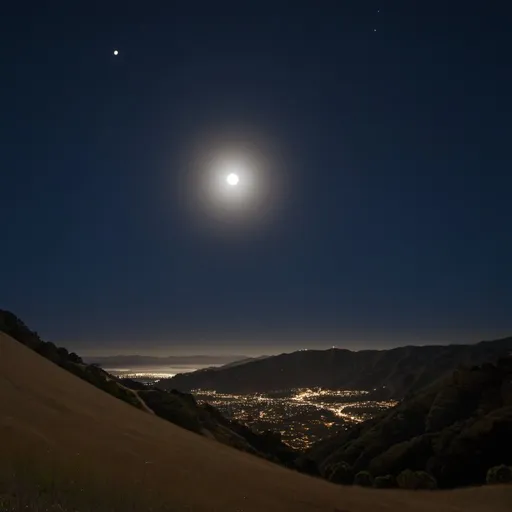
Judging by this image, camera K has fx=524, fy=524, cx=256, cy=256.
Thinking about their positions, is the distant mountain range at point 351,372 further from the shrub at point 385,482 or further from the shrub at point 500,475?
the shrub at point 500,475

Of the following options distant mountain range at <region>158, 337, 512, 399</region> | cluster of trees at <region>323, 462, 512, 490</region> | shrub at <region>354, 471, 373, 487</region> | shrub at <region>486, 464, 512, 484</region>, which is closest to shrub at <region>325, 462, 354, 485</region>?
cluster of trees at <region>323, 462, 512, 490</region>

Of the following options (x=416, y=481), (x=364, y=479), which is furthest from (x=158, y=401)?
(x=416, y=481)

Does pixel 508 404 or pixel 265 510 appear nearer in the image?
pixel 265 510

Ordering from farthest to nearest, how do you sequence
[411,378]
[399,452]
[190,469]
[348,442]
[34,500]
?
[411,378], [348,442], [399,452], [190,469], [34,500]

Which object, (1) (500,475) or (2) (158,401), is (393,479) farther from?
(2) (158,401)

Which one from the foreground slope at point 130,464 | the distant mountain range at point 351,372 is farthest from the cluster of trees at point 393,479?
the distant mountain range at point 351,372

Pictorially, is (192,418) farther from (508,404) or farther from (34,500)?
(34,500)

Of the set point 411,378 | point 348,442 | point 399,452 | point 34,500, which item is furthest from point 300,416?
point 34,500

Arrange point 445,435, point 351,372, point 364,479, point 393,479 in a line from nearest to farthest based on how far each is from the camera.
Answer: point 393,479 → point 364,479 → point 445,435 → point 351,372
